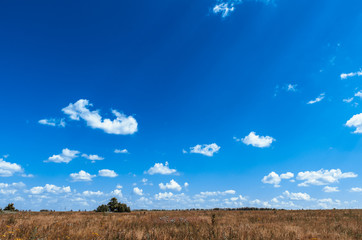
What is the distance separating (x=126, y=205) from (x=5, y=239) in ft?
91.3

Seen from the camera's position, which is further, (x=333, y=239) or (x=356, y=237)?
(x=356, y=237)

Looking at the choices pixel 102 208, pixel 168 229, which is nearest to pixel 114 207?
pixel 102 208

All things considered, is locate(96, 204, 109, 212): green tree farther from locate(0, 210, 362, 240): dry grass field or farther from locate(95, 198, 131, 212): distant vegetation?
locate(0, 210, 362, 240): dry grass field

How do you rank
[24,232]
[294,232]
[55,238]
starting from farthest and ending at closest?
[294,232] → [24,232] → [55,238]

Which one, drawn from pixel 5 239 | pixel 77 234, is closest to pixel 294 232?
pixel 77 234

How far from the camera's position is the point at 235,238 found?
9.26m

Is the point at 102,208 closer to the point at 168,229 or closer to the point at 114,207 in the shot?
the point at 114,207

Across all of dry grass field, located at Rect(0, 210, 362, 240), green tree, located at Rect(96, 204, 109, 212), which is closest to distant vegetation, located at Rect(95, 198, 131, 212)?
green tree, located at Rect(96, 204, 109, 212)

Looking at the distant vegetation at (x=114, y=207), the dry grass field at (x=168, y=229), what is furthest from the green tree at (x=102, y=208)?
the dry grass field at (x=168, y=229)

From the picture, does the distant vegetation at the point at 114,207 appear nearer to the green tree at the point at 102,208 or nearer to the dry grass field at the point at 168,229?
the green tree at the point at 102,208

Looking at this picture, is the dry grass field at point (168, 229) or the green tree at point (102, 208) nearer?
the dry grass field at point (168, 229)

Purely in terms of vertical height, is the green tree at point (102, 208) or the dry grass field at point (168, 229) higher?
the dry grass field at point (168, 229)

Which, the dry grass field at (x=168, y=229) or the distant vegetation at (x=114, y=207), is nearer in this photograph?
the dry grass field at (x=168, y=229)

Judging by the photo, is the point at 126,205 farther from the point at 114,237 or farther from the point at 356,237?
the point at 356,237
